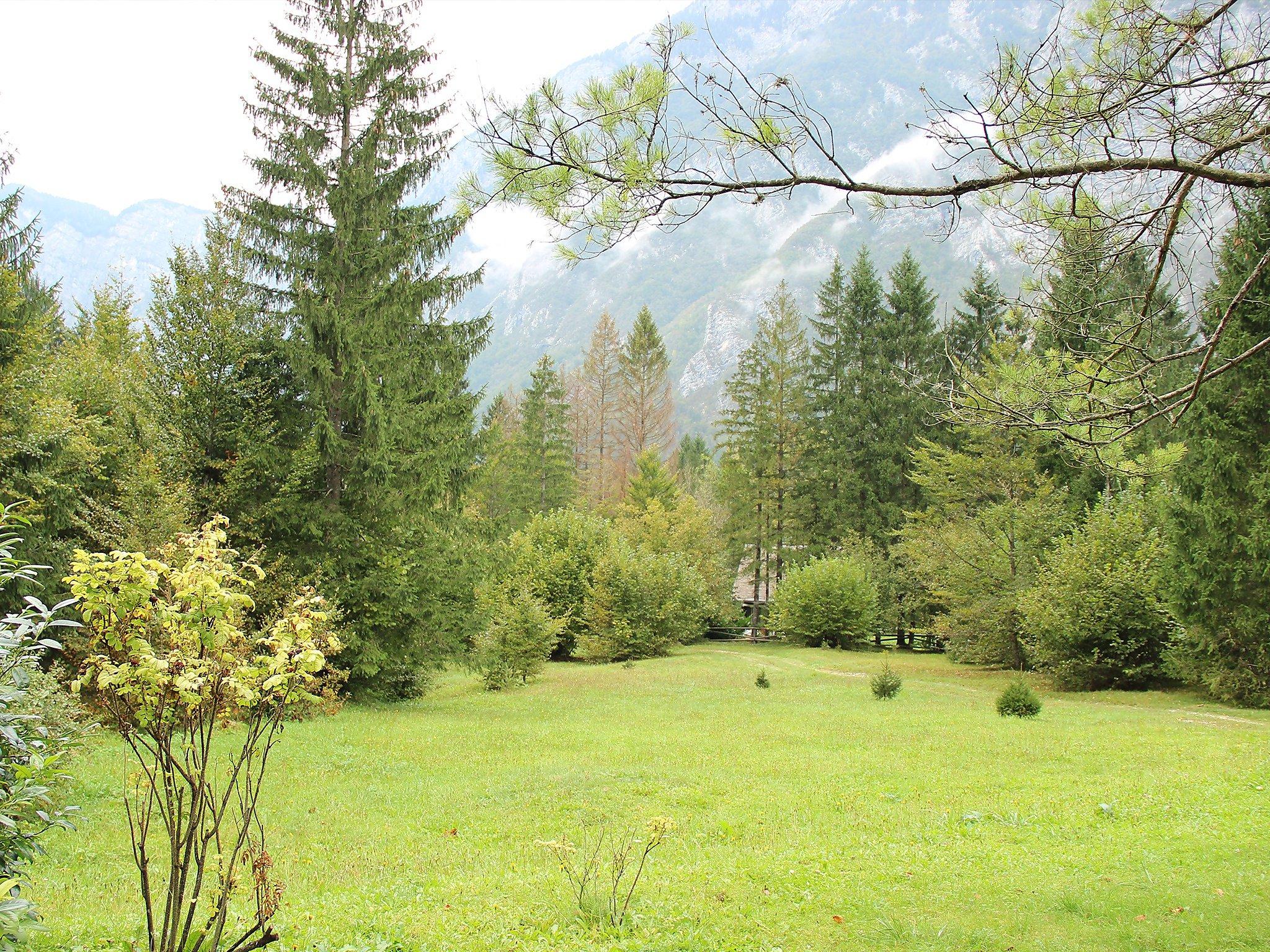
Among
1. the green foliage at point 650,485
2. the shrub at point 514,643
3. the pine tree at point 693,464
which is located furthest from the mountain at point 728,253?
the shrub at point 514,643

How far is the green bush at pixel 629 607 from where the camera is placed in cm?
2525

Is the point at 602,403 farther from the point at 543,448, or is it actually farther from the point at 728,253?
the point at 728,253

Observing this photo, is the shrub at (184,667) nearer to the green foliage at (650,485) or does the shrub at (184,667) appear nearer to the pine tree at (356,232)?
the pine tree at (356,232)

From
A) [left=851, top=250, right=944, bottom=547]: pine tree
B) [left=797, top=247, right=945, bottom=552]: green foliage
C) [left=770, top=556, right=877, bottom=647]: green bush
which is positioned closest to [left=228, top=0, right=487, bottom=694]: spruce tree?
[left=770, top=556, right=877, bottom=647]: green bush

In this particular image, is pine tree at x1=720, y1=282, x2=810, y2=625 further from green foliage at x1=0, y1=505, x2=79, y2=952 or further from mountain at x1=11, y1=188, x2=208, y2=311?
mountain at x1=11, y1=188, x2=208, y2=311

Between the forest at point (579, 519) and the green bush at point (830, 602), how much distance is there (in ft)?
0.48

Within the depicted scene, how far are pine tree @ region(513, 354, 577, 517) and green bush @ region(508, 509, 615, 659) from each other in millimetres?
15907

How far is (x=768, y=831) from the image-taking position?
21.4 feet

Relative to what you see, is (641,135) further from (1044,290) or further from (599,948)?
(599,948)

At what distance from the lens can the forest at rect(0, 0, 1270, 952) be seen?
3.89 meters

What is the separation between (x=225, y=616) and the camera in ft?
10.3

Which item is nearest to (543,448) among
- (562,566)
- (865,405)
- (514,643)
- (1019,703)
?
(865,405)

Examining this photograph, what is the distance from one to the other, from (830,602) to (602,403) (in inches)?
973

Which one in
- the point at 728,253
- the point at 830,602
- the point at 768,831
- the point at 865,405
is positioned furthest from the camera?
the point at 728,253
